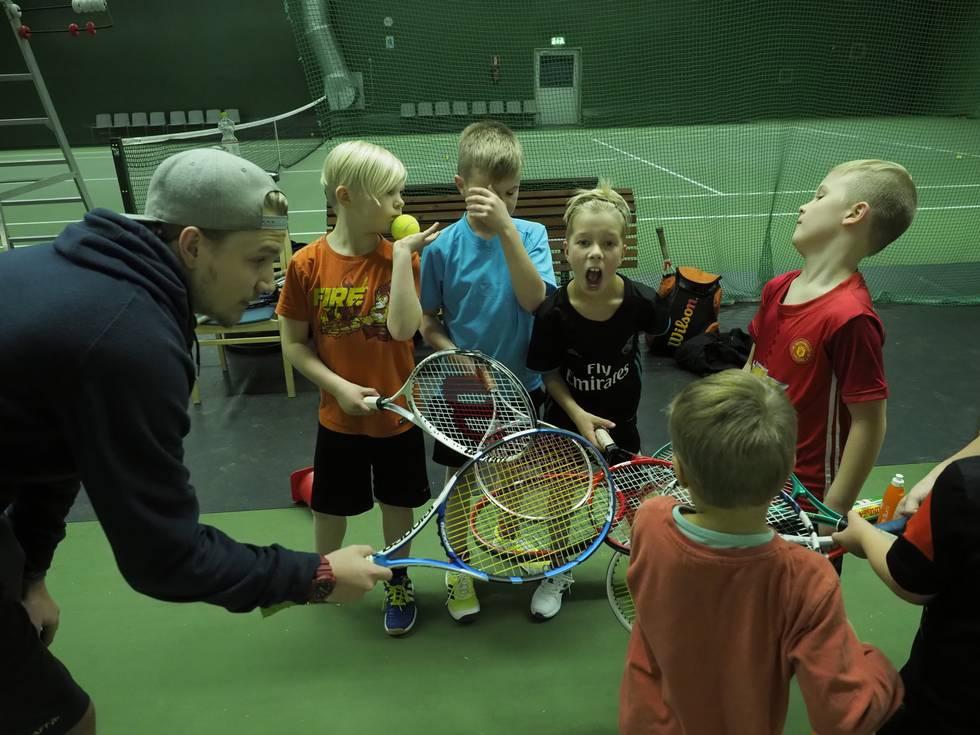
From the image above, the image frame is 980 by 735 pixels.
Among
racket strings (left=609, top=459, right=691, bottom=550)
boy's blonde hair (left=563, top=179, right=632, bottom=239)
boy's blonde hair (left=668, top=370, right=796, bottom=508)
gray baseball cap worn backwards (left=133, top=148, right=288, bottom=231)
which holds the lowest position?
racket strings (left=609, top=459, right=691, bottom=550)

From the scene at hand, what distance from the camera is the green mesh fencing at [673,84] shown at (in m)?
11.7

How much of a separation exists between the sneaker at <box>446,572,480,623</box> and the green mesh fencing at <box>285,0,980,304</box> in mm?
8595

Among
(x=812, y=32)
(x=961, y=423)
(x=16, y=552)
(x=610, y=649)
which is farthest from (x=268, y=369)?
(x=812, y=32)

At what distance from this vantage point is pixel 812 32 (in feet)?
44.3

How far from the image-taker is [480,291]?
2.55m

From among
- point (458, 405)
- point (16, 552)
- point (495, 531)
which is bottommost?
point (495, 531)

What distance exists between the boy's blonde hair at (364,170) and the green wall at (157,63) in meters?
15.2

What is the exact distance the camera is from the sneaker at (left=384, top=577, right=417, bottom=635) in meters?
2.73

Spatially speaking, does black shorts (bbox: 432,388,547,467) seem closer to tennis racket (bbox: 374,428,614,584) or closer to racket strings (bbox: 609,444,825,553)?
tennis racket (bbox: 374,428,614,584)

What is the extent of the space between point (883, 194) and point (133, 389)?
206 centimetres

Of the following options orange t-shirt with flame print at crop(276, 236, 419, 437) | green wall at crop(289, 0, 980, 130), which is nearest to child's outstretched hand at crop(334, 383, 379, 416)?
orange t-shirt with flame print at crop(276, 236, 419, 437)

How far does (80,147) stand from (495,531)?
17.5m

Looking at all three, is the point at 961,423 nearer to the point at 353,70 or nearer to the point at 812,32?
the point at 353,70

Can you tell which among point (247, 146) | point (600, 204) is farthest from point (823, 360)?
point (247, 146)
